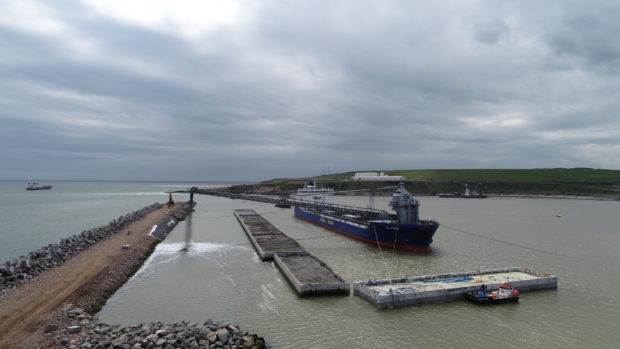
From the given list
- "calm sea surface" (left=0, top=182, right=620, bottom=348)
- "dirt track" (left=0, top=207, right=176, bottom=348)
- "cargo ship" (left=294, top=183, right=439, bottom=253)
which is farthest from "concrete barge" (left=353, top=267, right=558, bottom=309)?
"dirt track" (left=0, top=207, right=176, bottom=348)

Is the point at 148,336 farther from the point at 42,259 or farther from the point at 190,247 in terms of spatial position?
the point at 190,247

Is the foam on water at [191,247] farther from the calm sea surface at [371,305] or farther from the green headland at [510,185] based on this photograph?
the green headland at [510,185]

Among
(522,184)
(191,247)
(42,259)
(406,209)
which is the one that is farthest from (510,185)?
(42,259)

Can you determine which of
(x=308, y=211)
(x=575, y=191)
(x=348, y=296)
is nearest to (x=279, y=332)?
(x=348, y=296)

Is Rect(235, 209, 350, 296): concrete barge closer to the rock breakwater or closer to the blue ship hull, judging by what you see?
the rock breakwater

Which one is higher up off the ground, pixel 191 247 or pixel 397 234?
pixel 397 234

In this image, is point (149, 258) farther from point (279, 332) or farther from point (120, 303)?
point (279, 332)

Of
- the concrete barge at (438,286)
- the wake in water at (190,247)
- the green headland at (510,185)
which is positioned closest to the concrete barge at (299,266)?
the concrete barge at (438,286)
